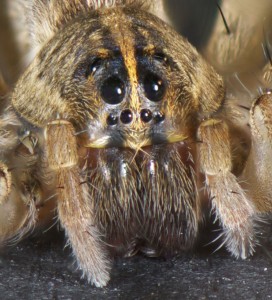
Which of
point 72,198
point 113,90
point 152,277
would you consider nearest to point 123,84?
point 113,90

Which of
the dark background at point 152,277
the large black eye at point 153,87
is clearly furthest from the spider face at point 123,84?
the dark background at point 152,277

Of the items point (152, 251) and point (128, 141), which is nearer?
point (128, 141)

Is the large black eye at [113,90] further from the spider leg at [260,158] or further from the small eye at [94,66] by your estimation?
the spider leg at [260,158]

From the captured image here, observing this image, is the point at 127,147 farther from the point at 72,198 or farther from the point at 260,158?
the point at 260,158

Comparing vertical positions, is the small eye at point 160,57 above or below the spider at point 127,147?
above

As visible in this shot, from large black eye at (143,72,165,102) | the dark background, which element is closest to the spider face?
large black eye at (143,72,165,102)

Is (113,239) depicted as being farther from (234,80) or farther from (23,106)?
(234,80)

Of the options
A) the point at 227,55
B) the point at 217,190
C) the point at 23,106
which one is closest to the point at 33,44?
the point at 23,106
